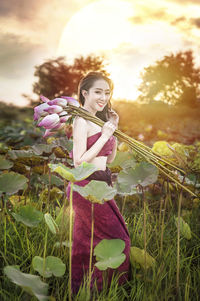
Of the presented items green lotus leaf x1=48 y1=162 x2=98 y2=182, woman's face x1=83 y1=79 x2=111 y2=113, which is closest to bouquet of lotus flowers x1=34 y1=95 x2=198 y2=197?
woman's face x1=83 y1=79 x2=111 y2=113

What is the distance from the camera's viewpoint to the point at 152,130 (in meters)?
7.16

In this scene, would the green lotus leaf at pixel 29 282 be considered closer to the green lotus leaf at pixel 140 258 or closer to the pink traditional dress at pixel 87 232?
the pink traditional dress at pixel 87 232

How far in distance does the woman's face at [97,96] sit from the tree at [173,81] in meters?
7.26

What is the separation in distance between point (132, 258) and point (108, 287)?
0.61ft

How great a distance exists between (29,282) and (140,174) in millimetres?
631

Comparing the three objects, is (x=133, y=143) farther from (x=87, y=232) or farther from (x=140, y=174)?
(x=87, y=232)

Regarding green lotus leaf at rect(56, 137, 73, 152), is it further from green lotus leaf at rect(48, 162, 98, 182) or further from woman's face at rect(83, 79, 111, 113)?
green lotus leaf at rect(48, 162, 98, 182)

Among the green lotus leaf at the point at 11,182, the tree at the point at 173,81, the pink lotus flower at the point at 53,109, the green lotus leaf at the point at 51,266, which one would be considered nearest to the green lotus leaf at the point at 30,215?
the green lotus leaf at the point at 11,182

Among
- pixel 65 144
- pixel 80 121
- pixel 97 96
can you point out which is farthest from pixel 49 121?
pixel 65 144

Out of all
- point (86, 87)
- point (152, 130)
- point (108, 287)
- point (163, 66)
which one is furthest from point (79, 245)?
point (163, 66)

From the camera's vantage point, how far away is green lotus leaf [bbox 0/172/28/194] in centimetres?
177

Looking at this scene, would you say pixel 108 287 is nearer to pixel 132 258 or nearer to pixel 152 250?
pixel 132 258

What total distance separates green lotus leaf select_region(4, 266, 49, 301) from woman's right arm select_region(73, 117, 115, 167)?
0.54m

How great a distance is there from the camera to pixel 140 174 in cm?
139
